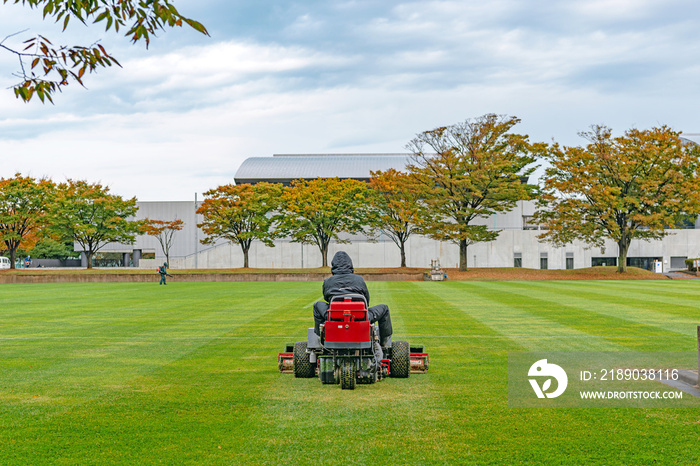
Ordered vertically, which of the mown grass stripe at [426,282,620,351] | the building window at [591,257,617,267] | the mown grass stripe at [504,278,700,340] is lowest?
the mown grass stripe at [504,278,700,340]

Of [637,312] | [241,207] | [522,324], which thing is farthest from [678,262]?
[522,324]

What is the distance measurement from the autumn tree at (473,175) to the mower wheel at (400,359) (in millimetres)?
40786

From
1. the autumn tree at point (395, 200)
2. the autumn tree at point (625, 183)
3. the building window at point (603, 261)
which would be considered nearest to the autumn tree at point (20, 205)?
the autumn tree at point (395, 200)

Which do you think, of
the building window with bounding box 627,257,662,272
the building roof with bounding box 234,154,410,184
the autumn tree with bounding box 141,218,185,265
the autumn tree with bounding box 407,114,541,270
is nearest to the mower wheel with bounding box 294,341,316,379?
the autumn tree with bounding box 407,114,541,270

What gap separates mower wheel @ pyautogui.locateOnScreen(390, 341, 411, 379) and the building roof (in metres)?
64.3

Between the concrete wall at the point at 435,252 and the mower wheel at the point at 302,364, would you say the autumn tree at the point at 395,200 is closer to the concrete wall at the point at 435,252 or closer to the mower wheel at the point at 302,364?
the concrete wall at the point at 435,252

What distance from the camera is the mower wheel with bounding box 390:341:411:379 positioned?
8.30 meters

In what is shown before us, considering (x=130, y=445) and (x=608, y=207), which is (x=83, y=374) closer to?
(x=130, y=445)

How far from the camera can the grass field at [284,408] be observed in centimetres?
527

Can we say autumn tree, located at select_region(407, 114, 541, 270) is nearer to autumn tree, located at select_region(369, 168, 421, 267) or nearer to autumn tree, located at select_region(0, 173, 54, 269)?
autumn tree, located at select_region(369, 168, 421, 267)

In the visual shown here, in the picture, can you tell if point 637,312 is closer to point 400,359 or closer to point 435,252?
point 400,359

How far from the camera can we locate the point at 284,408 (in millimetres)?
6805

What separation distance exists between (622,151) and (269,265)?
34.5m

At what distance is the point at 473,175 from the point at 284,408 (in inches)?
1684
